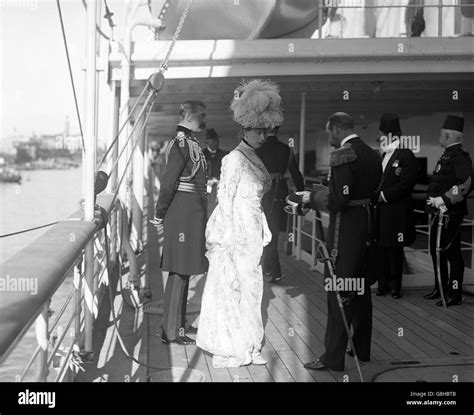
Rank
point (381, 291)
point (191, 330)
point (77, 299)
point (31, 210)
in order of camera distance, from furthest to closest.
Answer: point (31, 210)
point (381, 291)
point (191, 330)
point (77, 299)

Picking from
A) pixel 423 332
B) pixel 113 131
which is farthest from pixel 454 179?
pixel 113 131

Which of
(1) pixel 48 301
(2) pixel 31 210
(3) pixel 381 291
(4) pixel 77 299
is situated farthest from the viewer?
(2) pixel 31 210

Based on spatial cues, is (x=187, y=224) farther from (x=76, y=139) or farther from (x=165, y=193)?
(x=76, y=139)

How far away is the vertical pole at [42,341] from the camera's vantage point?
2408 millimetres

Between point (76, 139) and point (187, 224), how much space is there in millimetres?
954

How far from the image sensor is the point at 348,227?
394cm

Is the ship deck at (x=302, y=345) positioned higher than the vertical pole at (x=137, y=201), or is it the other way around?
the vertical pole at (x=137, y=201)

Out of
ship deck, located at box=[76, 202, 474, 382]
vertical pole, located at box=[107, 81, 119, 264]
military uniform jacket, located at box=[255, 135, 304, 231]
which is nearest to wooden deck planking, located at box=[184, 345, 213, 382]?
ship deck, located at box=[76, 202, 474, 382]

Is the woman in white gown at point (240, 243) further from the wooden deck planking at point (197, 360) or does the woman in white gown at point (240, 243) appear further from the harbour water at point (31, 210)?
the harbour water at point (31, 210)

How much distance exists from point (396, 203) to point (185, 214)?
2.27 metres

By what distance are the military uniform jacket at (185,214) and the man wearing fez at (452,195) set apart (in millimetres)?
2320

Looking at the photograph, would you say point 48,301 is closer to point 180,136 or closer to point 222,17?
point 180,136

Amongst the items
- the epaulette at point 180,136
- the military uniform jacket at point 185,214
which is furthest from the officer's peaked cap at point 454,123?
the epaulette at point 180,136
